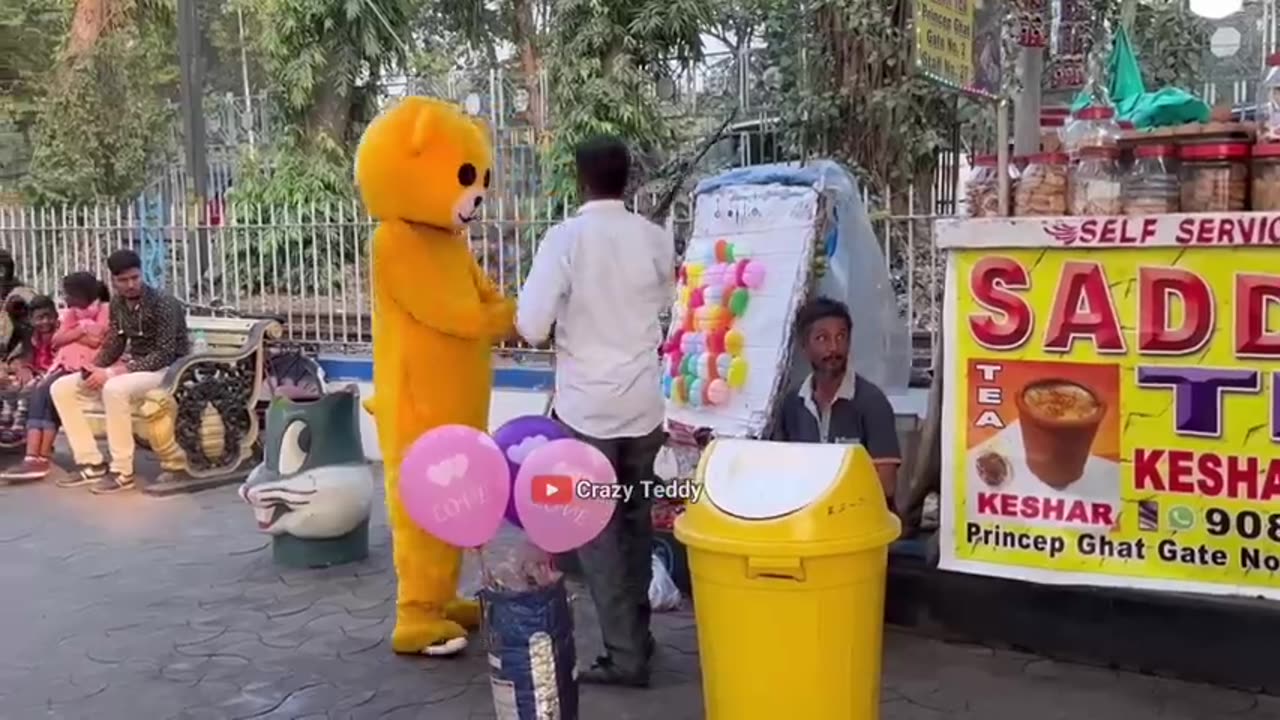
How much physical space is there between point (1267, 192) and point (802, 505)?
1.45 meters

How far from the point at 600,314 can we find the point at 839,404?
0.90 m

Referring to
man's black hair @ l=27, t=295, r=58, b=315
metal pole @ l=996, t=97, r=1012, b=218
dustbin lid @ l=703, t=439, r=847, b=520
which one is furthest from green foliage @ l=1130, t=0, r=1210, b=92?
man's black hair @ l=27, t=295, r=58, b=315

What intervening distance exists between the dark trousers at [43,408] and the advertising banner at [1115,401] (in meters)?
5.54

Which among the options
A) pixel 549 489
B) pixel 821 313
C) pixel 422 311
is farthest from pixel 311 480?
pixel 821 313

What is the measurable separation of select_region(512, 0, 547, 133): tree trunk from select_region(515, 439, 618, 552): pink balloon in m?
10.0

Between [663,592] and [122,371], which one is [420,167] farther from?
[122,371]

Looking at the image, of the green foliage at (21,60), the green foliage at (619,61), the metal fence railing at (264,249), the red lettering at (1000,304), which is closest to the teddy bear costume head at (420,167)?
the red lettering at (1000,304)

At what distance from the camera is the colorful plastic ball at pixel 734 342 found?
4707mm

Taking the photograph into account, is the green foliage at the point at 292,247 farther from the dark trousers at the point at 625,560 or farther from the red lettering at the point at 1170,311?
the red lettering at the point at 1170,311

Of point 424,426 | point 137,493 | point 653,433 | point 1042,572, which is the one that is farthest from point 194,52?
point 1042,572

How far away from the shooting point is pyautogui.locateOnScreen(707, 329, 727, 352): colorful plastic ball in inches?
188

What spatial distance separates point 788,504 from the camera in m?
2.88

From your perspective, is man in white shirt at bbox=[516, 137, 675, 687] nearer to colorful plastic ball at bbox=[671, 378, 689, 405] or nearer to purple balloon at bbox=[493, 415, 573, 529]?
purple balloon at bbox=[493, 415, 573, 529]

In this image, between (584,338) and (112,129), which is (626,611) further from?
(112,129)
